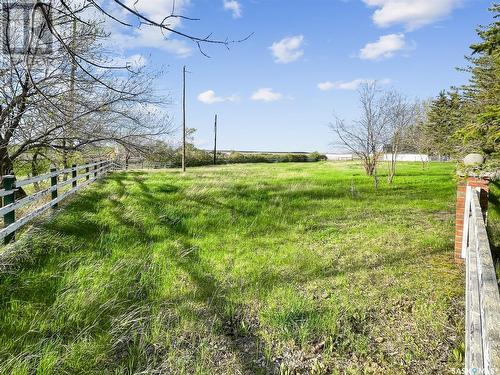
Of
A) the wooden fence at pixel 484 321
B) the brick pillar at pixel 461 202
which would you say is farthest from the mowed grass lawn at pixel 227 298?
the wooden fence at pixel 484 321

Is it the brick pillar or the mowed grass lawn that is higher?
the brick pillar

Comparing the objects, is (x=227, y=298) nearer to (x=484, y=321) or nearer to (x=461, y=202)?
(x=484, y=321)

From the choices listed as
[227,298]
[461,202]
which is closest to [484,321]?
[227,298]

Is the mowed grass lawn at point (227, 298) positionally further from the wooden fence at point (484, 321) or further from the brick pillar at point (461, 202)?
the wooden fence at point (484, 321)

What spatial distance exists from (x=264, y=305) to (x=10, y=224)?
4567 mm

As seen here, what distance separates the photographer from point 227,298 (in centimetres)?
426

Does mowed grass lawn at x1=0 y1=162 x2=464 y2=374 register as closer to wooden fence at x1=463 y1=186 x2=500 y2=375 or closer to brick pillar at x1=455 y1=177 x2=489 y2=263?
brick pillar at x1=455 y1=177 x2=489 y2=263

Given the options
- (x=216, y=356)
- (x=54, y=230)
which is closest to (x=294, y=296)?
(x=216, y=356)

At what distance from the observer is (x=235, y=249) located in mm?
6285

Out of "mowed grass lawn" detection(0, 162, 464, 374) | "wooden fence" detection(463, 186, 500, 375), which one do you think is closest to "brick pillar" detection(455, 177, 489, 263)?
"mowed grass lawn" detection(0, 162, 464, 374)

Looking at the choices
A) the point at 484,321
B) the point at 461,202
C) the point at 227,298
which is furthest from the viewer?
the point at 461,202

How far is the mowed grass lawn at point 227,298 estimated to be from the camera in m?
3.08

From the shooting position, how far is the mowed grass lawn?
121 inches

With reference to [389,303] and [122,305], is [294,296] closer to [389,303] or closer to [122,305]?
[389,303]
